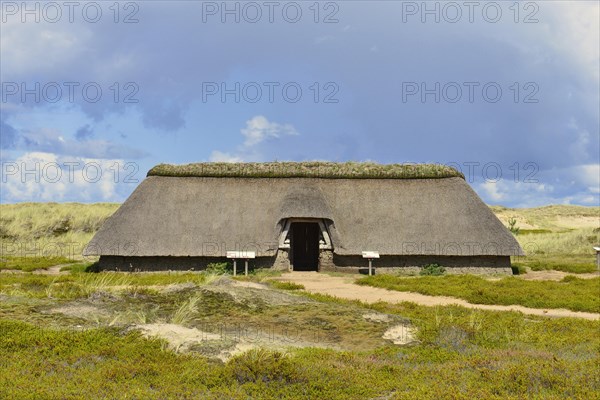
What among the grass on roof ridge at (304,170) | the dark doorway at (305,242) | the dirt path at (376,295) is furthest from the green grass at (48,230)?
the dirt path at (376,295)

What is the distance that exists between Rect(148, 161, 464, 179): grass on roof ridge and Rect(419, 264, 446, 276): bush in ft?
22.3

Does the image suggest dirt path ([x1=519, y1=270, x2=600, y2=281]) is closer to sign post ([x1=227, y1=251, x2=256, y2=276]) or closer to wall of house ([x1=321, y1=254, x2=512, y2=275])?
wall of house ([x1=321, y1=254, x2=512, y2=275])

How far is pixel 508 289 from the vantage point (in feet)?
81.3

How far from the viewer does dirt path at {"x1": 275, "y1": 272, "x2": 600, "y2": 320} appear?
2045 centimetres

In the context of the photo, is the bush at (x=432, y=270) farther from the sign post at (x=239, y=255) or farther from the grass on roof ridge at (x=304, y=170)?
the sign post at (x=239, y=255)

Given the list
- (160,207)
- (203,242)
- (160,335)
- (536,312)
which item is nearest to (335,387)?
(160,335)

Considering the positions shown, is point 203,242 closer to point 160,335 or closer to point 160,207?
point 160,207

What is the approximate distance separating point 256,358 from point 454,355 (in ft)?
16.1

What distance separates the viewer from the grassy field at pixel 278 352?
9422mm

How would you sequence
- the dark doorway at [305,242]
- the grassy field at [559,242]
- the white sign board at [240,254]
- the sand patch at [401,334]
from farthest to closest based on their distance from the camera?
the dark doorway at [305,242], the grassy field at [559,242], the white sign board at [240,254], the sand patch at [401,334]

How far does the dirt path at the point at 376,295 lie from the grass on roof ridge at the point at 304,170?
27.2 ft

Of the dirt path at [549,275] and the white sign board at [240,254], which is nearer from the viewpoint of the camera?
the white sign board at [240,254]

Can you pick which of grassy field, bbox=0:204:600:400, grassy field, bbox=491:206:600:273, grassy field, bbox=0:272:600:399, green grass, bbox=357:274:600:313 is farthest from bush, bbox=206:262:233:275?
grassy field, bbox=491:206:600:273

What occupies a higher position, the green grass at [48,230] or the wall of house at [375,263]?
the green grass at [48,230]
